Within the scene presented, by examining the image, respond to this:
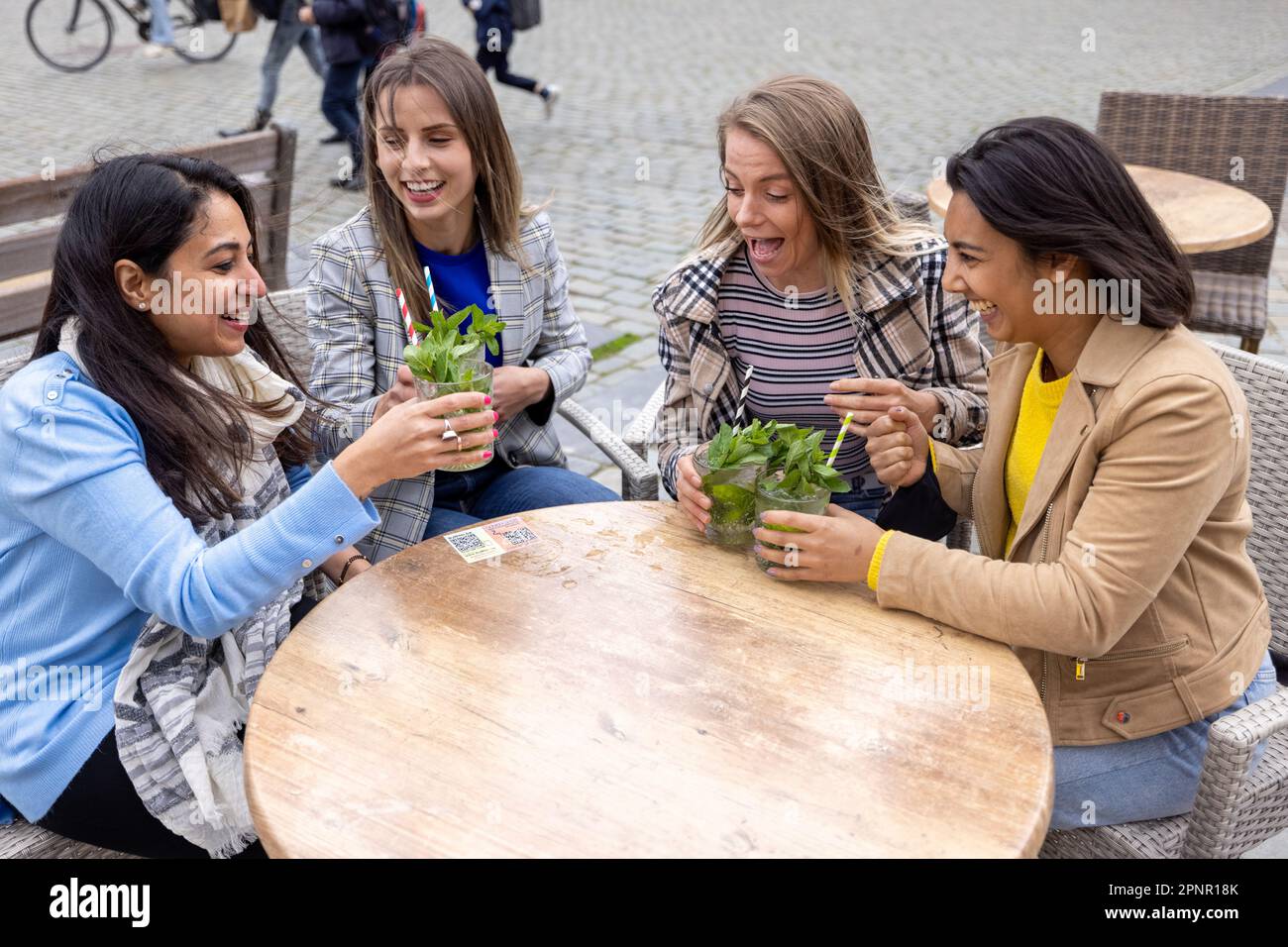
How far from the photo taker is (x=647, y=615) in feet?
6.72

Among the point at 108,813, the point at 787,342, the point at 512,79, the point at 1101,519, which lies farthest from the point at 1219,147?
the point at 512,79

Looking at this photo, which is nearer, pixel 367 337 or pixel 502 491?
pixel 367 337

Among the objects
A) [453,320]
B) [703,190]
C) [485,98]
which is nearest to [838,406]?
[453,320]

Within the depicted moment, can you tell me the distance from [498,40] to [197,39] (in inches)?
183

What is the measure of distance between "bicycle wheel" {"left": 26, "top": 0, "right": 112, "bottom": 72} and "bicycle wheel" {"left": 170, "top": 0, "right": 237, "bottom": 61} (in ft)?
2.40

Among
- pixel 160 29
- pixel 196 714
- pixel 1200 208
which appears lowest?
pixel 196 714

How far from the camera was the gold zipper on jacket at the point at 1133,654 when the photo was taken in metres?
2.01

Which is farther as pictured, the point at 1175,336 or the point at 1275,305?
the point at 1275,305

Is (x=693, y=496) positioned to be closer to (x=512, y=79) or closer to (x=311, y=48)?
(x=512, y=79)

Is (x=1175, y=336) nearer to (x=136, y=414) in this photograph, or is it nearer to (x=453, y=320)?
(x=453, y=320)

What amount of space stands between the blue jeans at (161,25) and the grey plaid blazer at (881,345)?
11636 millimetres

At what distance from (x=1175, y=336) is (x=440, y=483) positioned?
5.97 feet

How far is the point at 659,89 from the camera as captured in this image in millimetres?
11133

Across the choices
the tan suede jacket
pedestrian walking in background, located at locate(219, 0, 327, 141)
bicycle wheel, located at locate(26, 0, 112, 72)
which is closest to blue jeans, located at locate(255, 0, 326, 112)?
pedestrian walking in background, located at locate(219, 0, 327, 141)
